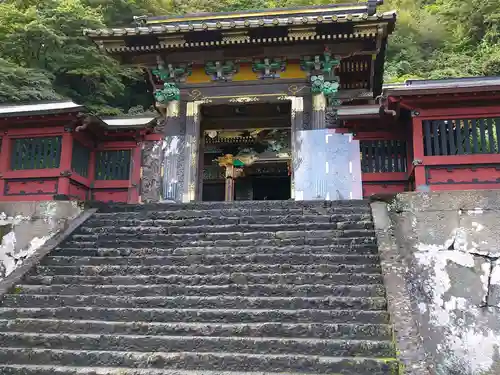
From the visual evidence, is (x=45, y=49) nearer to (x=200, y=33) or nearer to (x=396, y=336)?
(x=200, y=33)

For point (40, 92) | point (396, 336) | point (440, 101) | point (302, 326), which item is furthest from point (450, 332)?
point (40, 92)

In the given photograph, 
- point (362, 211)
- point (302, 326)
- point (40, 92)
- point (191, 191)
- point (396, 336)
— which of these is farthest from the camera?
point (40, 92)

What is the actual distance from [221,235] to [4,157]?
523cm

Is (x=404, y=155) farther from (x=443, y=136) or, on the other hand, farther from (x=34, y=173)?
(x=34, y=173)

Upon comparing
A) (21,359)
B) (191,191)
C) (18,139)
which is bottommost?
(21,359)

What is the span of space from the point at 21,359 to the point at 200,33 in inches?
290

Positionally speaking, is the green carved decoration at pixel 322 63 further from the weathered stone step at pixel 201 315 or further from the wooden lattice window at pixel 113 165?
the weathered stone step at pixel 201 315

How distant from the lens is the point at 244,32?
979cm

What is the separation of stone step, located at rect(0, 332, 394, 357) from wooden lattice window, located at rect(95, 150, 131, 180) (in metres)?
5.50

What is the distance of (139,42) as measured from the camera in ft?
33.4

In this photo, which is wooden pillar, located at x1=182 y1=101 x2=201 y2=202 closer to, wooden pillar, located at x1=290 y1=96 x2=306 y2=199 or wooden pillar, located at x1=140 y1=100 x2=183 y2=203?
wooden pillar, located at x1=140 y1=100 x2=183 y2=203

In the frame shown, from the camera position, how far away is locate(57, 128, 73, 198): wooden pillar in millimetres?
8875

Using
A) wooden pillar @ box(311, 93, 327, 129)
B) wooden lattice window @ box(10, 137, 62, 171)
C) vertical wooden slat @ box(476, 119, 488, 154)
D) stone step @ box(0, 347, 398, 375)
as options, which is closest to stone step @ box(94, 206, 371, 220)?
wooden lattice window @ box(10, 137, 62, 171)

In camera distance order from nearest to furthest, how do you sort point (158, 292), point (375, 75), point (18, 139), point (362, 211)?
1. point (158, 292)
2. point (362, 211)
3. point (18, 139)
4. point (375, 75)
